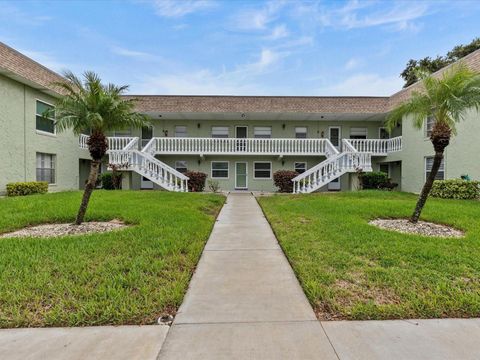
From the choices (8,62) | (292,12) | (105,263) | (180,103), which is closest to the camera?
(105,263)

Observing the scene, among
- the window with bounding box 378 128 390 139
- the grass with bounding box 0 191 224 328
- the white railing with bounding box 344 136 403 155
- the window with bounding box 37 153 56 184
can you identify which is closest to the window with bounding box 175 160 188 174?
the window with bounding box 37 153 56 184

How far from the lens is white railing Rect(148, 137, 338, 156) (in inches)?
764

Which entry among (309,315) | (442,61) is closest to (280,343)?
(309,315)

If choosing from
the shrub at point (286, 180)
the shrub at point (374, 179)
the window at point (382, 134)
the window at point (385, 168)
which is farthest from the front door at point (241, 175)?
the window at point (382, 134)

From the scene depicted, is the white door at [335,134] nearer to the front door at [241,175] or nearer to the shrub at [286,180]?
the shrub at [286,180]

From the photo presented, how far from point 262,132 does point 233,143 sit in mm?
3240

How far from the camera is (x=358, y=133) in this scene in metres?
22.0

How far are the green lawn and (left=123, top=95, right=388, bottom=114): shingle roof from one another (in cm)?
1325

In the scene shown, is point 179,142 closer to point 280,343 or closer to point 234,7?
point 234,7

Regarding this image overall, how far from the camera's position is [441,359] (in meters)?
2.62

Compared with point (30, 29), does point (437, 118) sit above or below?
below

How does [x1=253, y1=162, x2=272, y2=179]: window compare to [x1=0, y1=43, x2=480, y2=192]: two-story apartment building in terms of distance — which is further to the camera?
[x1=253, y1=162, x2=272, y2=179]: window

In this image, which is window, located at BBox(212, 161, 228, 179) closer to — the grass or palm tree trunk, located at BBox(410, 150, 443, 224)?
the grass

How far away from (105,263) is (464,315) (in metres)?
5.11
